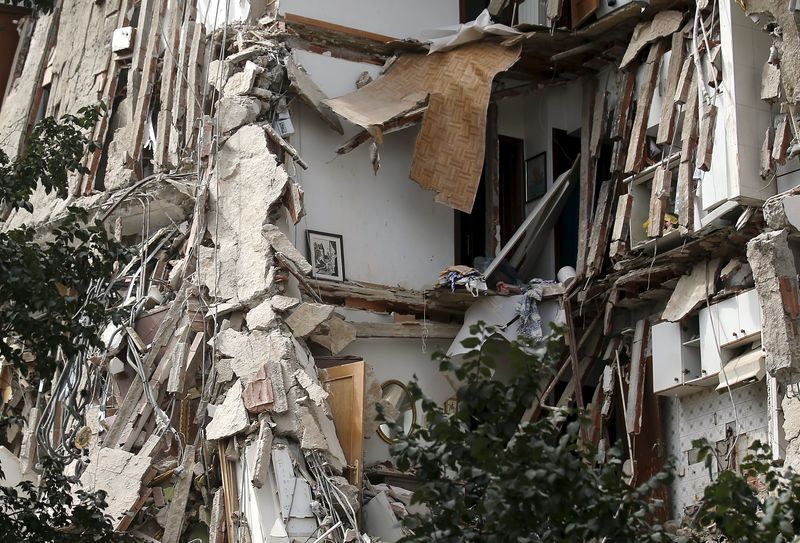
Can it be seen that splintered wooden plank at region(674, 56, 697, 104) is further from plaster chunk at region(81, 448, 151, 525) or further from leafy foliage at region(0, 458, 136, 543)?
leafy foliage at region(0, 458, 136, 543)

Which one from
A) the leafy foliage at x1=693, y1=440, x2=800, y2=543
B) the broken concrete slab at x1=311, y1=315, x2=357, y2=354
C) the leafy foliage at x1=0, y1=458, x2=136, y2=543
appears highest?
the broken concrete slab at x1=311, y1=315, x2=357, y2=354

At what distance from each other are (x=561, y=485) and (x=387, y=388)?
813 centimetres

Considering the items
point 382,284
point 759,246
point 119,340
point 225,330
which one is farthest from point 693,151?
point 119,340

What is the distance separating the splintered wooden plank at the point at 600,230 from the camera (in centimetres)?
1627

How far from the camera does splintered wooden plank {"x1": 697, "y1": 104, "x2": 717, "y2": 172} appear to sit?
558 inches

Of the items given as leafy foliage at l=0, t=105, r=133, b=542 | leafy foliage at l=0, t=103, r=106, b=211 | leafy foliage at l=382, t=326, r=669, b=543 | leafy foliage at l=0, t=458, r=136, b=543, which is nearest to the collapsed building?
leafy foliage at l=0, t=458, r=136, b=543

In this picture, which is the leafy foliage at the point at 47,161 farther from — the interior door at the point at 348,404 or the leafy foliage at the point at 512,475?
the leafy foliage at the point at 512,475

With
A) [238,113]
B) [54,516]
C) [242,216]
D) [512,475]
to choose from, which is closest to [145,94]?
[238,113]

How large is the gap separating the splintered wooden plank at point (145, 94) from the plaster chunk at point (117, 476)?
4066 millimetres

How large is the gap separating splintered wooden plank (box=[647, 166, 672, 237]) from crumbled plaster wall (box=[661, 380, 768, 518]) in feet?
5.63

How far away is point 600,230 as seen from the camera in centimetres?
1639

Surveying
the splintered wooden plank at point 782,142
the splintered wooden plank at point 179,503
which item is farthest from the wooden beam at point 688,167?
the splintered wooden plank at point 179,503

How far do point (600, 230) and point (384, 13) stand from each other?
142 inches

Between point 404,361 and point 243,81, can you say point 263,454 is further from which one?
point 243,81
